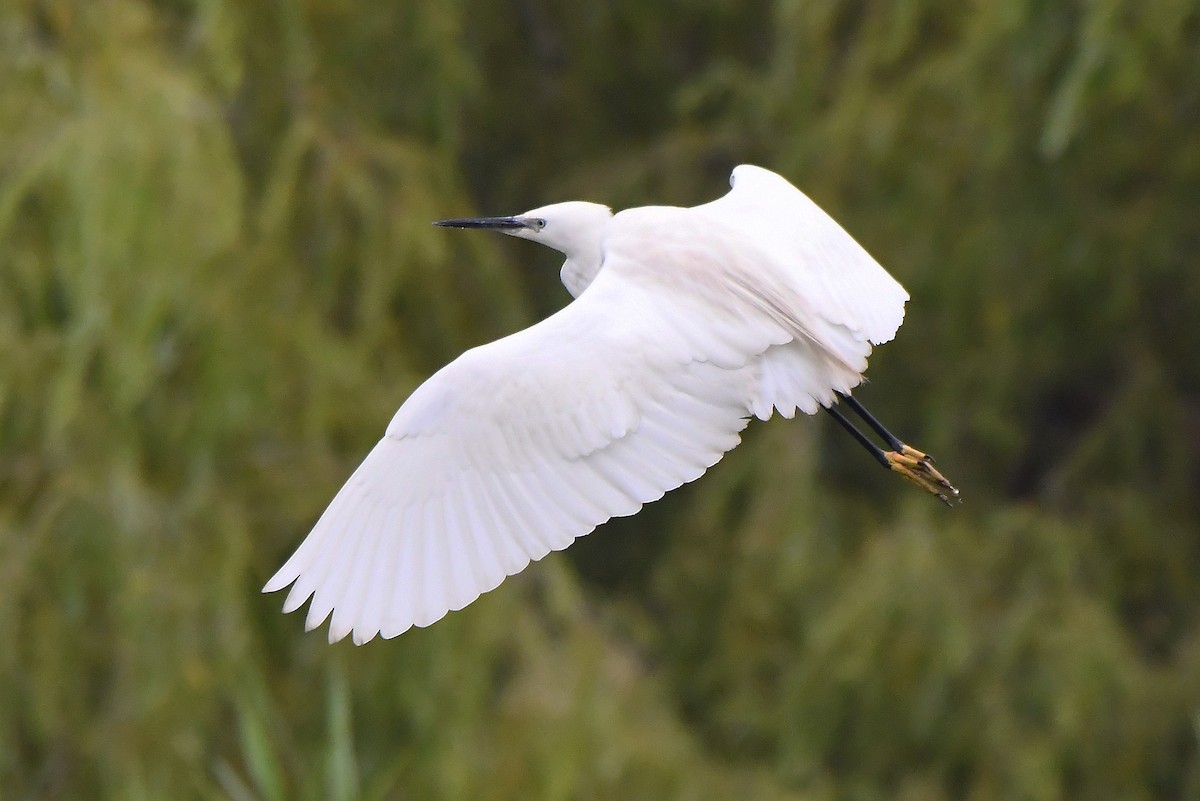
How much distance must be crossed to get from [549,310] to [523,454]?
343 centimetres

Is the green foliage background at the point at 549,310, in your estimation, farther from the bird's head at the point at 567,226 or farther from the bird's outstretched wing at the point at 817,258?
the bird's outstretched wing at the point at 817,258

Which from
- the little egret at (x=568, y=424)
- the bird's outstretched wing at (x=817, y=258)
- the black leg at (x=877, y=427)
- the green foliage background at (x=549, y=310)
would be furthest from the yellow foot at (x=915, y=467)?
the green foliage background at (x=549, y=310)

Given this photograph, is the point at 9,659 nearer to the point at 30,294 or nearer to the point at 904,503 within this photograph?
the point at 30,294

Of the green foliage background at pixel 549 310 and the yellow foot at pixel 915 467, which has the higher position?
the green foliage background at pixel 549 310

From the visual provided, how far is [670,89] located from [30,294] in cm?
349

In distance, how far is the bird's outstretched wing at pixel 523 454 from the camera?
2.50 meters

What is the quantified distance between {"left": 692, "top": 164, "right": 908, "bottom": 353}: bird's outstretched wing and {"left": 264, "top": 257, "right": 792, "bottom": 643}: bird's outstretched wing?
0.21 meters

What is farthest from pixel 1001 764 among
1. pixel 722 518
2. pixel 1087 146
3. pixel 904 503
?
pixel 1087 146

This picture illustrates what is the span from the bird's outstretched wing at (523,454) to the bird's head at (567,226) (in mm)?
429

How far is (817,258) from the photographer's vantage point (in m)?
3.01

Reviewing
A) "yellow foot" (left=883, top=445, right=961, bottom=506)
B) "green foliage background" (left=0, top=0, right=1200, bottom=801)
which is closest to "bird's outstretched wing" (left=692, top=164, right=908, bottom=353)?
"yellow foot" (left=883, top=445, right=961, bottom=506)

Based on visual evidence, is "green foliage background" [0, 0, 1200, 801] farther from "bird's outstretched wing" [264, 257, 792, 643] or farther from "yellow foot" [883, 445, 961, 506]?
"yellow foot" [883, 445, 961, 506]

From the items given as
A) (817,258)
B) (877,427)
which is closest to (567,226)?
(817,258)

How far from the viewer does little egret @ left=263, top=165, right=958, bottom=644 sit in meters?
2.50
